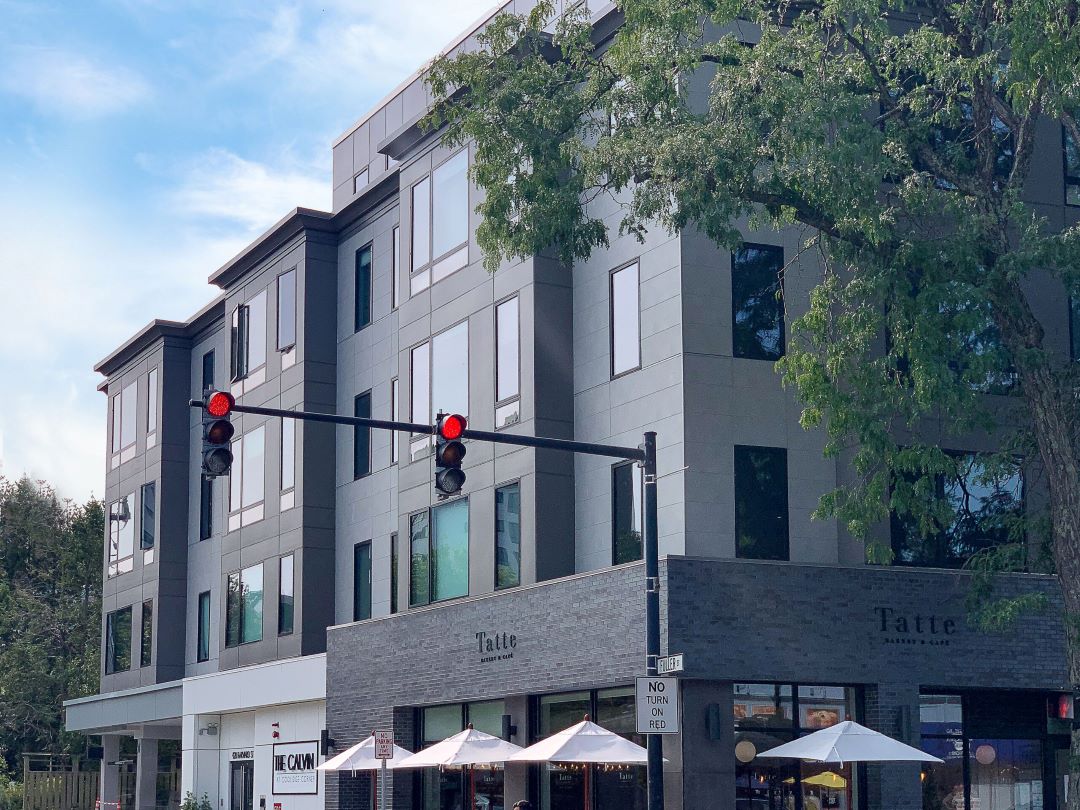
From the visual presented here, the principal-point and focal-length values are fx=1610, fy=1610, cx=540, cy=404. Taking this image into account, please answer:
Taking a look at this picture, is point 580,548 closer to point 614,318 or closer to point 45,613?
point 614,318

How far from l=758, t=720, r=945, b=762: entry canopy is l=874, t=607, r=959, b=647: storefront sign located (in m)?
2.49

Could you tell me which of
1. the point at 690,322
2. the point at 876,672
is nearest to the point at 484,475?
the point at 690,322

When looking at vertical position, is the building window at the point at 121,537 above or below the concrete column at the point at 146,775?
above

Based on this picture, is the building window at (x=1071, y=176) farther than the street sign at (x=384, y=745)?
Yes

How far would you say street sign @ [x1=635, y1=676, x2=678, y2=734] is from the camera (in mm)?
19344

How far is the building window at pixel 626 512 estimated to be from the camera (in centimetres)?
2669

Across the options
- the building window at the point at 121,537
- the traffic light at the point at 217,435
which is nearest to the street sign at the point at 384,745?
the traffic light at the point at 217,435

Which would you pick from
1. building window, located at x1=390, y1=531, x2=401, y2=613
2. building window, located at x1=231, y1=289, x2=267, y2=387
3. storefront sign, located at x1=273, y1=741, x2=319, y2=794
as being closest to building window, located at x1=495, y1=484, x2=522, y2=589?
building window, located at x1=390, y1=531, x2=401, y2=613

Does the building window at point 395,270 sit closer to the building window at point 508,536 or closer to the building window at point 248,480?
the building window at point 248,480

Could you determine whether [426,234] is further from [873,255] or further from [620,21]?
[873,255]

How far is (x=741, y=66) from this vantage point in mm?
22688

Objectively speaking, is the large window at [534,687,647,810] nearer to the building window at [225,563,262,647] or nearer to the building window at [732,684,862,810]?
the building window at [732,684,862,810]

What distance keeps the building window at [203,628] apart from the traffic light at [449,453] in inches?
1110

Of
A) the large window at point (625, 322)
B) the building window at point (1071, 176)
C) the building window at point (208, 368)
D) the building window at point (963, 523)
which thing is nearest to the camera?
the building window at point (963, 523)
